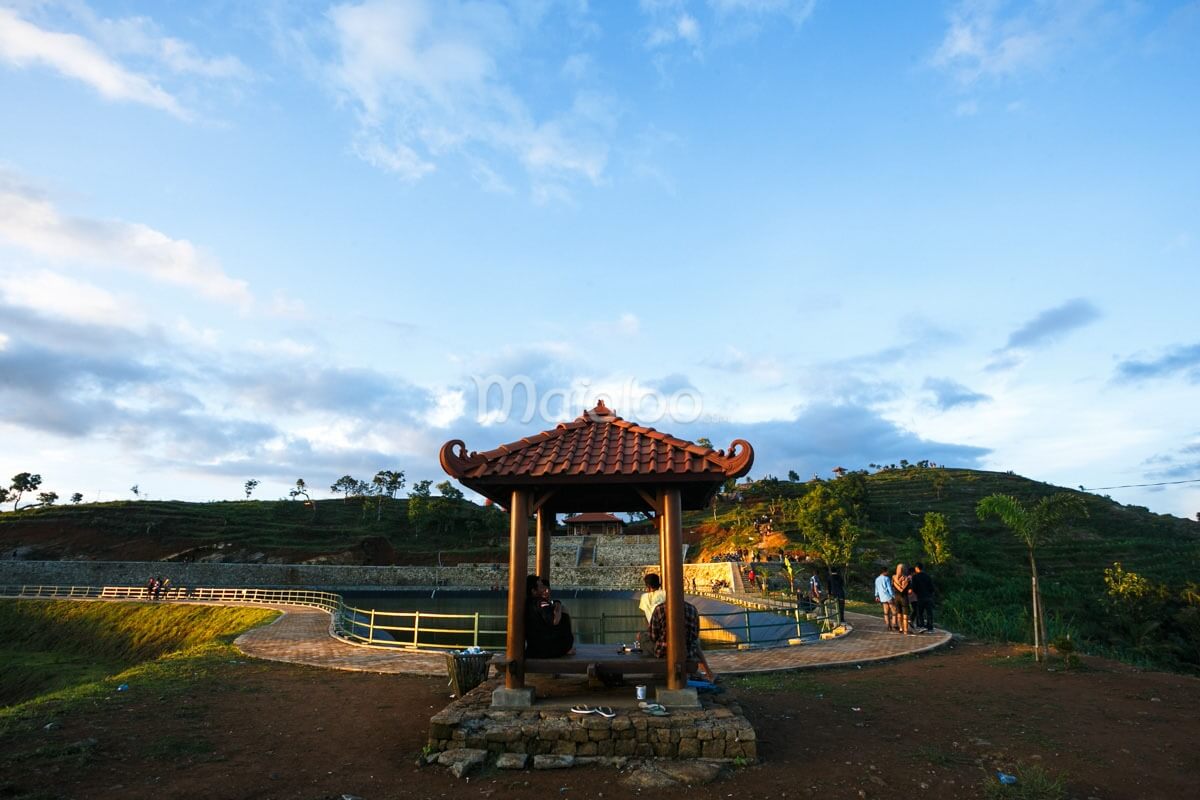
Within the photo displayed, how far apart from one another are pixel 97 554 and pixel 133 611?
42984 millimetres

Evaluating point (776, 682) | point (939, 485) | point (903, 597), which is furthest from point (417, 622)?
point (939, 485)

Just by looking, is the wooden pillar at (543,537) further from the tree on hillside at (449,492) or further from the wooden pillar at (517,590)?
the tree on hillside at (449,492)

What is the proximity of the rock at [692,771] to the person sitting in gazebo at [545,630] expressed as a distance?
184cm

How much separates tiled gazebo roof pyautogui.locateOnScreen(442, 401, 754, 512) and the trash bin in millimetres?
2626

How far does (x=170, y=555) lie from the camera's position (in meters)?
60.7

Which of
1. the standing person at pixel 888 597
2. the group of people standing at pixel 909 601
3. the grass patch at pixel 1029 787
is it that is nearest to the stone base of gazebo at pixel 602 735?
the grass patch at pixel 1029 787

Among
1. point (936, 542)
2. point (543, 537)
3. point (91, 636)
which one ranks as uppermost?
point (543, 537)

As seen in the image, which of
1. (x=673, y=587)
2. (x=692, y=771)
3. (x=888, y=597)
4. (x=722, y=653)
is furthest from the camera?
(x=888, y=597)

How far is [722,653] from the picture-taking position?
1480 centimetres

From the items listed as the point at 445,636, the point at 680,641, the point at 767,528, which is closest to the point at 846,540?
the point at 767,528

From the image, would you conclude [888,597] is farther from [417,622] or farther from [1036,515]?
[417,622]

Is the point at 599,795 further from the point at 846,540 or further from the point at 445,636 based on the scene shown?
the point at 846,540

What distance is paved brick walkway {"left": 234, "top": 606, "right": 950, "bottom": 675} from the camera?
41.5 ft

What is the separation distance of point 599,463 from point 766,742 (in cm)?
378
